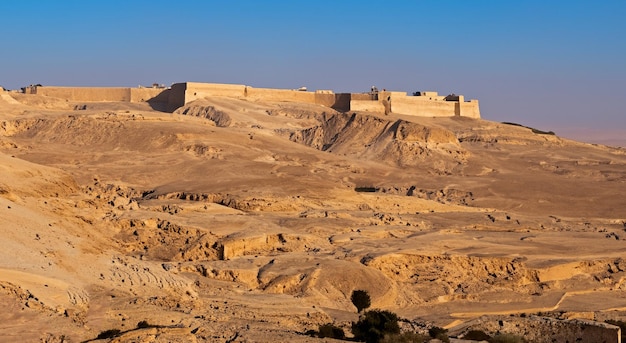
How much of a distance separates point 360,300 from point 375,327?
155 inches

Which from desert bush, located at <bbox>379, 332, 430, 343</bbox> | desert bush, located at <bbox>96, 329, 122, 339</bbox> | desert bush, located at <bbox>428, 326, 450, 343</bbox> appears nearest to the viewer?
desert bush, located at <bbox>96, 329, 122, 339</bbox>

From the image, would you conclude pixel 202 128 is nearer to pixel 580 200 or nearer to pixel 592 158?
pixel 580 200

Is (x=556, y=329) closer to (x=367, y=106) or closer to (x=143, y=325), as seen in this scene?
(x=143, y=325)

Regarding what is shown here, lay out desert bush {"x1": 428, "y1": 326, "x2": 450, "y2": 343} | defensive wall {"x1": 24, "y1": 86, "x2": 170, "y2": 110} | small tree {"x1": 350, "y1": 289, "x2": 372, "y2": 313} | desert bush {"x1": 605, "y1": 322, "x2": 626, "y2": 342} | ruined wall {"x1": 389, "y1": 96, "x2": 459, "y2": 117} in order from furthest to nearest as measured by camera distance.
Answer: ruined wall {"x1": 389, "y1": 96, "x2": 459, "y2": 117} < defensive wall {"x1": 24, "y1": 86, "x2": 170, "y2": 110} < small tree {"x1": 350, "y1": 289, "x2": 372, "y2": 313} < desert bush {"x1": 605, "y1": 322, "x2": 626, "y2": 342} < desert bush {"x1": 428, "y1": 326, "x2": 450, "y2": 343}

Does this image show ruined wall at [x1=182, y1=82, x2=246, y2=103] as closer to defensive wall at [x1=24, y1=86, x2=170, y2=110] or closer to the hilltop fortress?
the hilltop fortress

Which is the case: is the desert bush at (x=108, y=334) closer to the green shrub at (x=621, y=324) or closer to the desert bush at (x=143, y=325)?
the desert bush at (x=143, y=325)

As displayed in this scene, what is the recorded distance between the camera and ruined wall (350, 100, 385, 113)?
54.3 m

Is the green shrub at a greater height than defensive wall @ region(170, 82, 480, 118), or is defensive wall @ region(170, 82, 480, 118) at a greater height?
defensive wall @ region(170, 82, 480, 118)

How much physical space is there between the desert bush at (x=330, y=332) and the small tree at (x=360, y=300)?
333 centimetres

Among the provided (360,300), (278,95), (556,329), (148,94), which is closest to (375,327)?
(556,329)

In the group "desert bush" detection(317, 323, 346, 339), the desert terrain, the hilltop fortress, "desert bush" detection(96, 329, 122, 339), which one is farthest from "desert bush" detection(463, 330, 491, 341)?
the hilltop fortress

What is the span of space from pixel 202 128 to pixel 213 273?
72.9 feet

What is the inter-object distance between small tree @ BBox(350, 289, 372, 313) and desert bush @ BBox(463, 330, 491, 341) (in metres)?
2.95

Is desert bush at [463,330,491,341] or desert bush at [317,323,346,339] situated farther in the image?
desert bush at [463,330,491,341]
